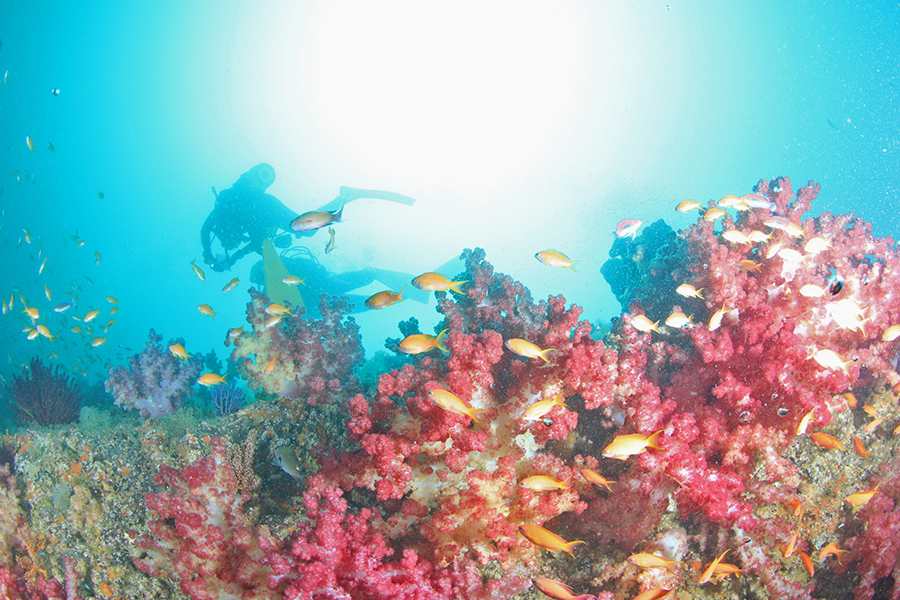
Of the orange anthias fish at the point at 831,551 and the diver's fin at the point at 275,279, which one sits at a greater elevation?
A: the diver's fin at the point at 275,279

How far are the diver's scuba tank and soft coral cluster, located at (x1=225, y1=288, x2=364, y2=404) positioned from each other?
384 inches

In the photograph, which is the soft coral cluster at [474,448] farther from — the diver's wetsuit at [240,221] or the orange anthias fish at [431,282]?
the diver's wetsuit at [240,221]

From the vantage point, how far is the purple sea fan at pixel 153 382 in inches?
278

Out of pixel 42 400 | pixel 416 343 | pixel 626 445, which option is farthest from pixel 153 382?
pixel 626 445

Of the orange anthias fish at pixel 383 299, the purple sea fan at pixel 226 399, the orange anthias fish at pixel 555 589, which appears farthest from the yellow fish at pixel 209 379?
the orange anthias fish at pixel 555 589

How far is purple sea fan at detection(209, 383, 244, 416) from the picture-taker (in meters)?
7.50

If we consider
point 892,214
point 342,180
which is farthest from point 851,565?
point 892,214

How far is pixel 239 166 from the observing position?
66.7 meters

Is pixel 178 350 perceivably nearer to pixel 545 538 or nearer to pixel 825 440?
pixel 545 538

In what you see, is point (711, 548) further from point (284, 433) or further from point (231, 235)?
point (231, 235)

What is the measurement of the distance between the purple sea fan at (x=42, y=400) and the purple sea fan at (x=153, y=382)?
3063mm

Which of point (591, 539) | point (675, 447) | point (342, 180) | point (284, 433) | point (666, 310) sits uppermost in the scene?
point (342, 180)

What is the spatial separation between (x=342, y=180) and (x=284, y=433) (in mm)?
58168

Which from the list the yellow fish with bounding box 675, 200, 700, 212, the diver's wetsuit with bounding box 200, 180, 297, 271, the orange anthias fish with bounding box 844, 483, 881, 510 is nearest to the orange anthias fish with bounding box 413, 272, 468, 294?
the orange anthias fish with bounding box 844, 483, 881, 510
